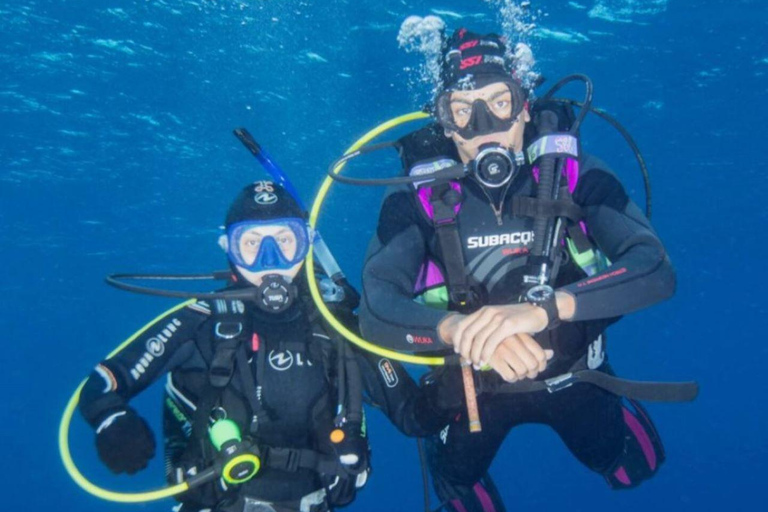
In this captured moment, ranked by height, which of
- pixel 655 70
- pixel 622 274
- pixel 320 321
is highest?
pixel 655 70

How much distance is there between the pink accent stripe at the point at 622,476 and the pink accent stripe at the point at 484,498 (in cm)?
125

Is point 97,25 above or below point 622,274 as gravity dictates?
above

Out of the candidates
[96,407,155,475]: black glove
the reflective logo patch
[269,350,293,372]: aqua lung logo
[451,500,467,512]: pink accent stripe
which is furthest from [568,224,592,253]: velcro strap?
[96,407,155,475]: black glove

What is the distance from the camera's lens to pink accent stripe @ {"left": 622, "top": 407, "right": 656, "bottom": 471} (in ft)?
18.7

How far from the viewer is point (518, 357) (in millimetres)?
3078

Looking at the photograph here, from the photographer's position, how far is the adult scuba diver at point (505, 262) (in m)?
3.52

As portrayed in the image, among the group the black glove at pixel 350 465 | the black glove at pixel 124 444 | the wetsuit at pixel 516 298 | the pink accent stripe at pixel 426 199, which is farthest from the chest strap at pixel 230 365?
the pink accent stripe at pixel 426 199

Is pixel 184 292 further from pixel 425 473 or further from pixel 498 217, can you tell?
pixel 425 473

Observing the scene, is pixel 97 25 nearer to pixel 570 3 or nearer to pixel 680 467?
pixel 570 3

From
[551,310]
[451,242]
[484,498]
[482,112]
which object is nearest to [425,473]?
[484,498]

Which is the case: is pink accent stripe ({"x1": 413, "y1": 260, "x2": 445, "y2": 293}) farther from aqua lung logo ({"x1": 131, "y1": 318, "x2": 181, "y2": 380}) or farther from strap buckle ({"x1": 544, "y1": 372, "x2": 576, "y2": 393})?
aqua lung logo ({"x1": 131, "y1": 318, "x2": 181, "y2": 380})

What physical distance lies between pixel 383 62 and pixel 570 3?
4.47 metres

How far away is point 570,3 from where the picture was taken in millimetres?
12250

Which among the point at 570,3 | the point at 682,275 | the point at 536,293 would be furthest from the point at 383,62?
the point at 682,275
